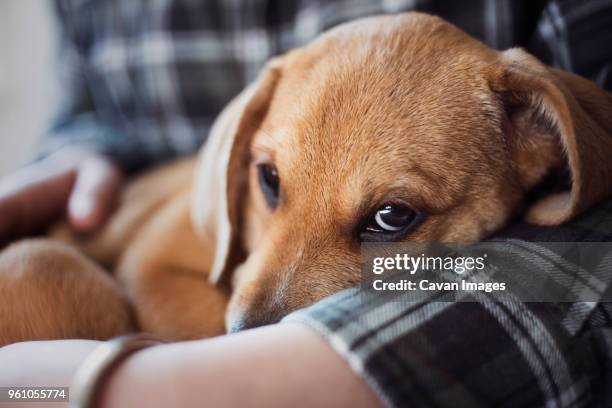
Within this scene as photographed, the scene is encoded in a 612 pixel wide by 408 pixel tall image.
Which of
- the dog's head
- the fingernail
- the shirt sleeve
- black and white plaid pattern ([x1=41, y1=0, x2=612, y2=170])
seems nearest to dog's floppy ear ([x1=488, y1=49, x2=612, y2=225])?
the dog's head

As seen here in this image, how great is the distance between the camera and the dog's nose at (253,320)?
1.13 m

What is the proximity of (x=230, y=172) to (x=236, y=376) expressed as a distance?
80 centimetres

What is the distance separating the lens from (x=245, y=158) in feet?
5.14

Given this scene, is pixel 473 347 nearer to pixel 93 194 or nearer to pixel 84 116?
pixel 93 194

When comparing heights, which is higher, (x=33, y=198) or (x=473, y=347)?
(x=473, y=347)

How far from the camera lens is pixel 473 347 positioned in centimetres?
86

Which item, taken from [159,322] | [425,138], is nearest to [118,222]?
[159,322]

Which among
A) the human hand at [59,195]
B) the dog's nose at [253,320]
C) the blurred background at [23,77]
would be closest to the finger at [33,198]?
the human hand at [59,195]

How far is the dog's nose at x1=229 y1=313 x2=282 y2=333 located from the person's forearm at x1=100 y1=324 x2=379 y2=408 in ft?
0.90

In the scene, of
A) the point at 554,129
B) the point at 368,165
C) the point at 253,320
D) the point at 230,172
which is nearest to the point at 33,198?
the point at 230,172

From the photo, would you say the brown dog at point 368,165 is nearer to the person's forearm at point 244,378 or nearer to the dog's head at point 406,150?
the dog's head at point 406,150

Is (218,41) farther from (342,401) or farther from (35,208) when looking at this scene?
(342,401)

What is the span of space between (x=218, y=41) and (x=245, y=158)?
3.04ft

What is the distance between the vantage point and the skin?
2.56ft
